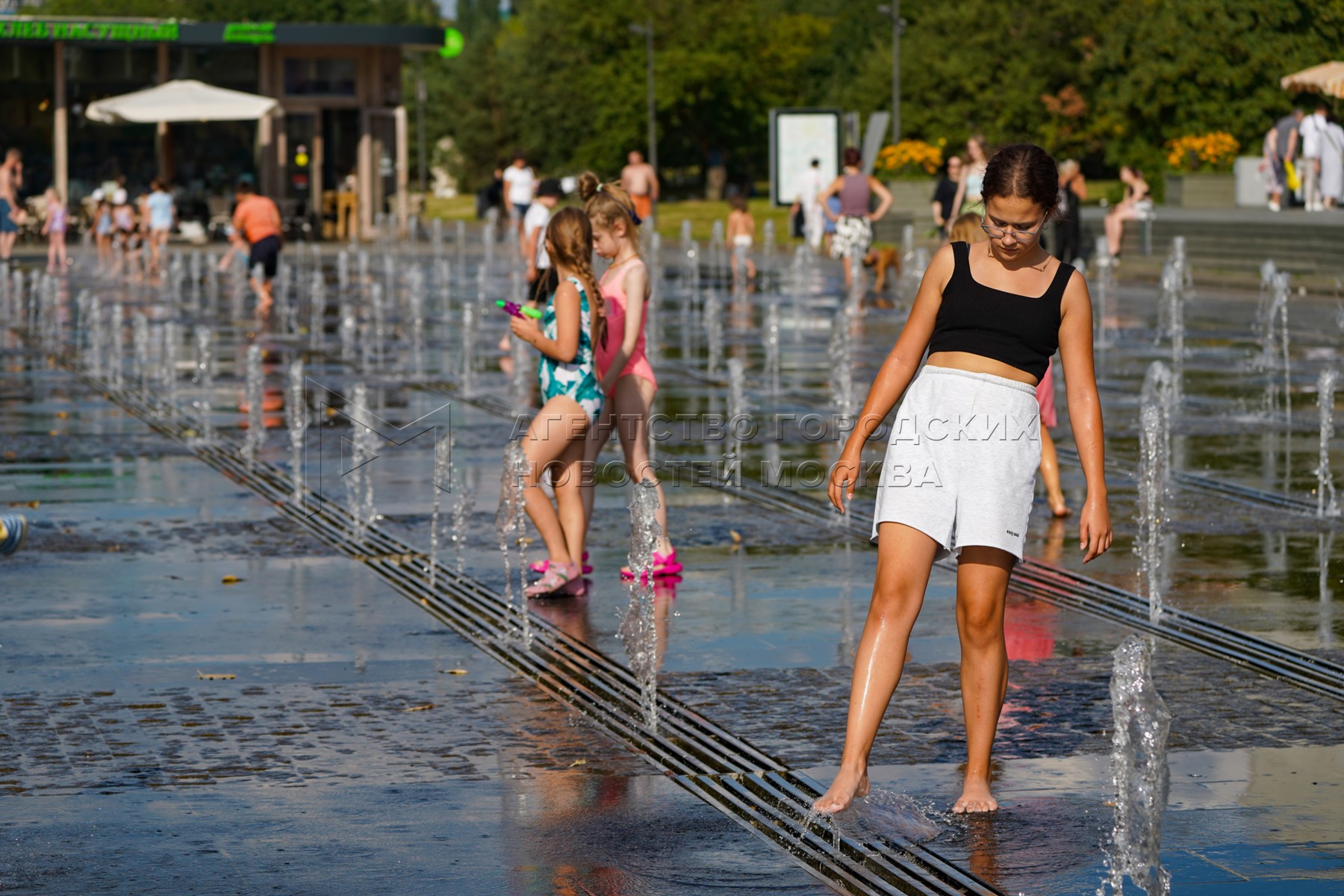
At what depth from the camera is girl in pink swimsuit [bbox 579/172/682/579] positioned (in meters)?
8.91

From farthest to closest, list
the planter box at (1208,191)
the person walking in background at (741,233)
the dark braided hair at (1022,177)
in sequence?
the planter box at (1208,191) → the person walking in background at (741,233) → the dark braided hair at (1022,177)

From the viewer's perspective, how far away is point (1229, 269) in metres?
30.9

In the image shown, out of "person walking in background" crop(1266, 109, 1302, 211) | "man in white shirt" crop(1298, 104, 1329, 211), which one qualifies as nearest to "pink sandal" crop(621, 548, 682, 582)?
"man in white shirt" crop(1298, 104, 1329, 211)

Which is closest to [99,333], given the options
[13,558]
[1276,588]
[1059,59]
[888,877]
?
[13,558]

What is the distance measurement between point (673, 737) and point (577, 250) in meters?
2.67

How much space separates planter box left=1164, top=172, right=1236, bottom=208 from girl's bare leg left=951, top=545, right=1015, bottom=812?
39.3 metres

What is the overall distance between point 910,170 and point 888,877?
40204 millimetres

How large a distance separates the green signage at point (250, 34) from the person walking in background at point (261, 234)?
22.6 metres

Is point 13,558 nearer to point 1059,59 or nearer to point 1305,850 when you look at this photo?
point 1305,850

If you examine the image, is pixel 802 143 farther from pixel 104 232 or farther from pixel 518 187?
pixel 104 232

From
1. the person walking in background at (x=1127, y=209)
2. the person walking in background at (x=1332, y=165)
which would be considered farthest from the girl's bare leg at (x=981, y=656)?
the person walking in background at (x=1332, y=165)

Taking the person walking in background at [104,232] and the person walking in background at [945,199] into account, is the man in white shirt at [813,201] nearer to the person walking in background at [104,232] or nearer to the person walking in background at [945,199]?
the person walking in background at [945,199]

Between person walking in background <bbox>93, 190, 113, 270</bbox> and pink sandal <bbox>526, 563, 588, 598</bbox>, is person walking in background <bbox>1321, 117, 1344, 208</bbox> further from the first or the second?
pink sandal <bbox>526, 563, 588, 598</bbox>

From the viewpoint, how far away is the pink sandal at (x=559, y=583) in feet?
28.5
